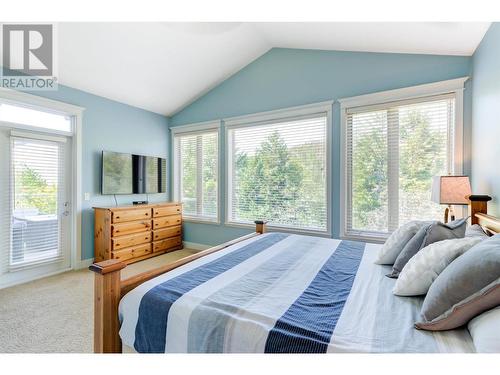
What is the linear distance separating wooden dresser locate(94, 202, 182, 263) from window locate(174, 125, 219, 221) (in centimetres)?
35

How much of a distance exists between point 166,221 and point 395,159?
3698 millimetres

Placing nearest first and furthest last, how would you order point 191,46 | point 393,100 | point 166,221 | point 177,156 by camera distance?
point 393,100
point 191,46
point 166,221
point 177,156

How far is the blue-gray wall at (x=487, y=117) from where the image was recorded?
6.52 feet

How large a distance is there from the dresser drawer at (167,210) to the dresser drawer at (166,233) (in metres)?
0.27

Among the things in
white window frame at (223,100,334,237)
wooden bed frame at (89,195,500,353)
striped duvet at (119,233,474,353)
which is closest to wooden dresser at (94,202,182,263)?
white window frame at (223,100,334,237)

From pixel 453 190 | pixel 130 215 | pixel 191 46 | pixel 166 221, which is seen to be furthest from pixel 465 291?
pixel 166 221

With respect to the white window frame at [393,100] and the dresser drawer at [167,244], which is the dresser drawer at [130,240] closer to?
the dresser drawer at [167,244]

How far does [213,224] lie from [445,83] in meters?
3.81

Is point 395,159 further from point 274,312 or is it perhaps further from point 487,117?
point 274,312

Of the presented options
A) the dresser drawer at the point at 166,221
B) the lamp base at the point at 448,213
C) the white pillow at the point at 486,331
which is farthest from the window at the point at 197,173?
the white pillow at the point at 486,331

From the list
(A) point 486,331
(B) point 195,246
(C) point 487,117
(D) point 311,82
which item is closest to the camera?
(A) point 486,331

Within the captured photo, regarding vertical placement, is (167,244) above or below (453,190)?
below

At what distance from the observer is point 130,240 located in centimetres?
384
